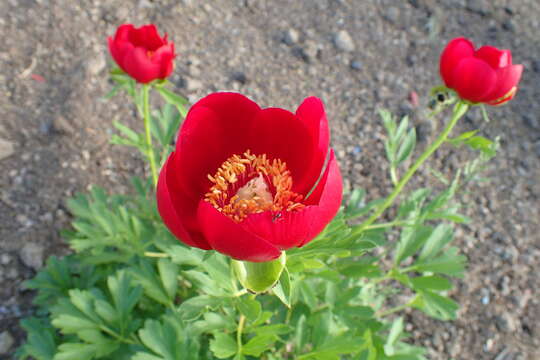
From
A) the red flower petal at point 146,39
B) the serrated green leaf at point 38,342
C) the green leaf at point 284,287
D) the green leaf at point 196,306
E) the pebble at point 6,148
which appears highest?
the red flower petal at point 146,39

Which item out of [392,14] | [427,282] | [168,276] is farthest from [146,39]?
[392,14]

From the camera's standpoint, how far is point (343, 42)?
2553mm

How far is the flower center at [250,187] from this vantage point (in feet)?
3.21

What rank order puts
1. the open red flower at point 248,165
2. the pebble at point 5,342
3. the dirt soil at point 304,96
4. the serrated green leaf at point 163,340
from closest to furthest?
the open red flower at point 248,165, the serrated green leaf at point 163,340, the pebble at point 5,342, the dirt soil at point 304,96

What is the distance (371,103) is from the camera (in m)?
2.40

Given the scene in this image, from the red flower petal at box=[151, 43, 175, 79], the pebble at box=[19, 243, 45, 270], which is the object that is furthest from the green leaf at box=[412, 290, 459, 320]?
the pebble at box=[19, 243, 45, 270]

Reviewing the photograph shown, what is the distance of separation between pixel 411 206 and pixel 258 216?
2.62ft

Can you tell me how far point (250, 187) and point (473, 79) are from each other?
530mm

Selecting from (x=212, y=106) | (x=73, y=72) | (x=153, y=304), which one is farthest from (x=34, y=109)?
(x=212, y=106)

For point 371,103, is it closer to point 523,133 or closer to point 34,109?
Result: point 523,133

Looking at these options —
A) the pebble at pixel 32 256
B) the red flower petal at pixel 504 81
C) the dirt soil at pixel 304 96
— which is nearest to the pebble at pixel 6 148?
the dirt soil at pixel 304 96

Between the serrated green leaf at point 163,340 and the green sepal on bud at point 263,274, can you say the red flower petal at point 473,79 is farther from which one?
the serrated green leaf at point 163,340

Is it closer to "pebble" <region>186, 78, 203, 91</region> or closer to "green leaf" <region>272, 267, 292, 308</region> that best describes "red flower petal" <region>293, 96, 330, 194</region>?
"green leaf" <region>272, 267, 292, 308</region>

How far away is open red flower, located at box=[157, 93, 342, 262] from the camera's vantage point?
849 millimetres
